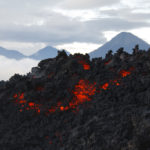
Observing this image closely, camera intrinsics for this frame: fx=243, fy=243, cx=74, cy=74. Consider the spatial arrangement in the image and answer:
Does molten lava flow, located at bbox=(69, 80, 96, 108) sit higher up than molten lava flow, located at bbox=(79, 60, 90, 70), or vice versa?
molten lava flow, located at bbox=(79, 60, 90, 70)

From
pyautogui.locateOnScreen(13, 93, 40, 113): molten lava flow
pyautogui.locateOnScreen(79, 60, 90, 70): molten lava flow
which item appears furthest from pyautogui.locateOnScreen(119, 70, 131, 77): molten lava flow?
pyautogui.locateOnScreen(13, 93, 40, 113): molten lava flow

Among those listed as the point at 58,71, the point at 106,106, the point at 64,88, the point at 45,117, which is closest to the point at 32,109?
the point at 45,117

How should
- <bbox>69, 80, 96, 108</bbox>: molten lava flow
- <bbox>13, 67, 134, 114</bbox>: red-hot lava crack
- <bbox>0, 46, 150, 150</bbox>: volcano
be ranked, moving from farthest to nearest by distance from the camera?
<bbox>69, 80, 96, 108</bbox>: molten lava flow
<bbox>13, 67, 134, 114</bbox>: red-hot lava crack
<bbox>0, 46, 150, 150</bbox>: volcano

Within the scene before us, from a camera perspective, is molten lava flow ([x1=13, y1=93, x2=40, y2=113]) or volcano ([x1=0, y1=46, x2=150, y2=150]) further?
molten lava flow ([x1=13, y1=93, x2=40, y2=113])

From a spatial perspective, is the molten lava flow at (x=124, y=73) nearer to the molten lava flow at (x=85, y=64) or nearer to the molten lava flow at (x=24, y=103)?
the molten lava flow at (x=85, y=64)

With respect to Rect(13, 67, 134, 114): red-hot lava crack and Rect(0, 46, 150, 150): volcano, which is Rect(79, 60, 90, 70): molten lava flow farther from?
Rect(13, 67, 134, 114): red-hot lava crack

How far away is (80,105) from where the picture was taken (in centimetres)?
3538

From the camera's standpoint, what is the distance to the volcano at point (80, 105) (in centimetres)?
2753

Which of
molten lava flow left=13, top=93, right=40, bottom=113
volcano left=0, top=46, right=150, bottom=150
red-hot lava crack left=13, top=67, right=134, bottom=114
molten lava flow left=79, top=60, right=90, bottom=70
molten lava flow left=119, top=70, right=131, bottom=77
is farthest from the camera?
molten lava flow left=79, top=60, right=90, bottom=70

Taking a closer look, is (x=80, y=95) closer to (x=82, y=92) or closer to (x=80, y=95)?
(x=80, y=95)

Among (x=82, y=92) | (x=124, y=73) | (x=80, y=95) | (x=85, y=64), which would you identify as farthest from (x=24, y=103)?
(x=124, y=73)

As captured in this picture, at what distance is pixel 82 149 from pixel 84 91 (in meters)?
11.1

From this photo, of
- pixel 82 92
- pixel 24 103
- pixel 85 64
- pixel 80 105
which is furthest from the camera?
pixel 85 64

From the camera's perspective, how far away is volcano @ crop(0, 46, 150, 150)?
2753cm
